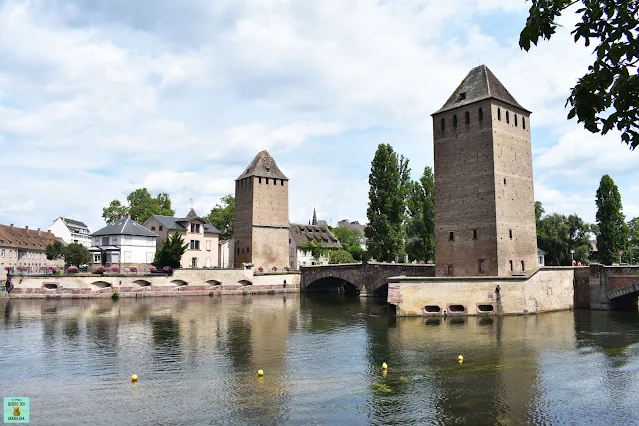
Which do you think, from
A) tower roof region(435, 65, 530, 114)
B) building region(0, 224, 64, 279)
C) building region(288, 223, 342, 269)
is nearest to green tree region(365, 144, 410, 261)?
tower roof region(435, 65, 530, 114)

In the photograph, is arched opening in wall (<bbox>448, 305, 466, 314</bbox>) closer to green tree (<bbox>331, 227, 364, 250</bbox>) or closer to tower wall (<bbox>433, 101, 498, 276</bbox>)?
tower wall (<bbox>433, 101, 498, 276</bbox>)

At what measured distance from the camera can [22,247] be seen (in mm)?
71438

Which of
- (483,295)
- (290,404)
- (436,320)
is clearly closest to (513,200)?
(483,295)

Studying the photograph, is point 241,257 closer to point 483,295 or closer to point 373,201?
point 373,201

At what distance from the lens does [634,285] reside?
110ft

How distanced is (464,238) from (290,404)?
1036 inches

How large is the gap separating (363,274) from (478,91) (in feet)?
65.5

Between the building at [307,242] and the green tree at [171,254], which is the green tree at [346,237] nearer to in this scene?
the building at [307,242]

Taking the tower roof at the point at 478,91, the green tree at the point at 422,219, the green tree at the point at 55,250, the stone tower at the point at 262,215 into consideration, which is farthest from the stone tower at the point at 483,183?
the green tree at the point at 55,250

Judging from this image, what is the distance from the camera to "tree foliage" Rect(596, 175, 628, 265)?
4791 cm

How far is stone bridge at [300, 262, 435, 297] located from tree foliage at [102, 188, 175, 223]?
31.0 m

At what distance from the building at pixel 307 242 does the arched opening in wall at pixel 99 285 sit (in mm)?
28665

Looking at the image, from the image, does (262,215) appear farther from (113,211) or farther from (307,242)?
(113,211)

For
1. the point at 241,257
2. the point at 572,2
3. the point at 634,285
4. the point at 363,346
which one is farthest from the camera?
the point at 241,257
